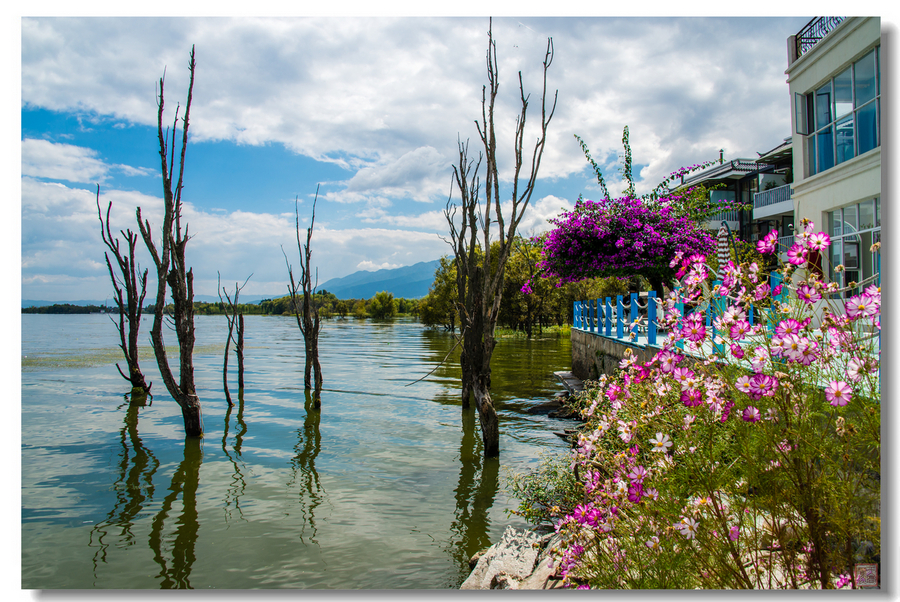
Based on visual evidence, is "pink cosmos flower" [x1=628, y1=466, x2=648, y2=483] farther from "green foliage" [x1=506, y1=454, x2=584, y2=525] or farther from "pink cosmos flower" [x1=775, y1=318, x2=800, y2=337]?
Answer: "green foliage" [x1=506, y1=454, x2=584, y2=525]

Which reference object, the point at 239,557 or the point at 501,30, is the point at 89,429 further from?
the point at 501,30

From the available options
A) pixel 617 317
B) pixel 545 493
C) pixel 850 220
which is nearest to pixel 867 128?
pixel 850 220

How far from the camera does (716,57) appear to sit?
14.4 ft

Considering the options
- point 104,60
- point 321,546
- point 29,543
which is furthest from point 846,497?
point 29,543

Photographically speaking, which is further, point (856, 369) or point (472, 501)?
point (472, 501)

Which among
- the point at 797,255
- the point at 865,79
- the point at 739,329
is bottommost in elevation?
the point at 739,329

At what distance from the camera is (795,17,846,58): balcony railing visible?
4773 millimetres

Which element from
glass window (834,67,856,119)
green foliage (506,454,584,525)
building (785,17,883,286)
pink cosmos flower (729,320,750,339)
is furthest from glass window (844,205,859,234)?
pink cosmos flower (729,320,750,339)

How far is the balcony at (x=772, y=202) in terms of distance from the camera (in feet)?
45.4

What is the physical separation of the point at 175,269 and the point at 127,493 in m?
3.08

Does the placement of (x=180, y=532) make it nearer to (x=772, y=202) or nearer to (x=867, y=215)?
(x=867, y=215)

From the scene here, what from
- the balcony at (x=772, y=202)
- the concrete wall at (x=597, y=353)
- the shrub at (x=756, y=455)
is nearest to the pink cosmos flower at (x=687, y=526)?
the shrub at (x=756, y=455)

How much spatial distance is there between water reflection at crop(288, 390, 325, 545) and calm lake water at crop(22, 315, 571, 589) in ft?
0.11

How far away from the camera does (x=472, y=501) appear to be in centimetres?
616
